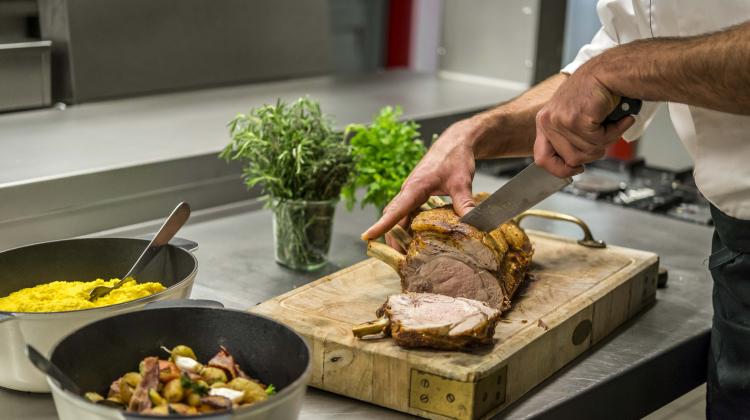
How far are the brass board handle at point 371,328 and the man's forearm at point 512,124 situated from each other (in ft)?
1.90

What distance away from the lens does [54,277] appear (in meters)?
1.42

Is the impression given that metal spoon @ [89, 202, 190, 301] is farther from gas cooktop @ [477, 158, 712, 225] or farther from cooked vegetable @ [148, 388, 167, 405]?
gas cooktop @ [477, 158, 712, 225]

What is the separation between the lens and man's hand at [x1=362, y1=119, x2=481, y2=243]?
1607 mm

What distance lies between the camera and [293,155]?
67.4 inches

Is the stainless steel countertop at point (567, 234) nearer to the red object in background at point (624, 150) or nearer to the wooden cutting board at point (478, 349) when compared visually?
the wooden cutting board at point (478, 349)

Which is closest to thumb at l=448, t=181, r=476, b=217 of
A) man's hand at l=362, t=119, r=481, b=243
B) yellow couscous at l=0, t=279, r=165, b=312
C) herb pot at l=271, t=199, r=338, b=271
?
man's hand at l=362, t=119, r=481, b=243

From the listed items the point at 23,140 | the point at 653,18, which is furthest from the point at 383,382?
the point at 23,140

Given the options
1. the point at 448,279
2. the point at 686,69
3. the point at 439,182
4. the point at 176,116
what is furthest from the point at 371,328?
the point at 176,116

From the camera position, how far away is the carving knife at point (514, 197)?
1.54m

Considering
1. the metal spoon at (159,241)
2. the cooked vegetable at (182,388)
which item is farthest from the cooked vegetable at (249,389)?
the metal spoon at (159,241)

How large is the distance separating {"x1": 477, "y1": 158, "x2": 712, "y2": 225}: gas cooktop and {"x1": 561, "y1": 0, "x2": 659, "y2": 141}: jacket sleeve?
1.70 ft

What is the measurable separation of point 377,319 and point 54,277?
1.58 feet

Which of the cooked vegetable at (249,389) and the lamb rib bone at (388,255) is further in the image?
the lamb rib bone at (388,255)

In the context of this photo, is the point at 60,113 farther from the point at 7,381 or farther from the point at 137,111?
the point at 7,381
